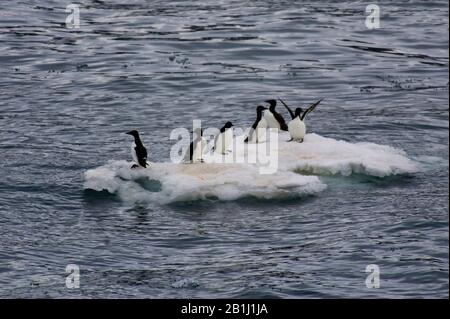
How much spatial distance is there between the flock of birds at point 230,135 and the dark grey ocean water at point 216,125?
94 cm

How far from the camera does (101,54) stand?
3400cm

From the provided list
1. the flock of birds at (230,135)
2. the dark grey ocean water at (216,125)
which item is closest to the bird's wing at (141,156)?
the flock of birds at (230,135)

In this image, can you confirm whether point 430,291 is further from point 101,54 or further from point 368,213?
point 101,54

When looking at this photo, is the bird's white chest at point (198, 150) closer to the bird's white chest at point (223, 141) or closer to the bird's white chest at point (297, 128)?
the bird's white chest at point (223, 141)

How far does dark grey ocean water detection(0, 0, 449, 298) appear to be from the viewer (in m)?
17.9

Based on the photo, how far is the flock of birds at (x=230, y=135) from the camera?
2155 centimetres

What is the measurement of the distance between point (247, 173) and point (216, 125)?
5.29 metres

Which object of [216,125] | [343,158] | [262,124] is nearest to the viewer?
[343,158]

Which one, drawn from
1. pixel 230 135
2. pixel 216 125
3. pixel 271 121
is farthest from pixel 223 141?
pixel 216 125

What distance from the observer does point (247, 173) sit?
69.2 feet

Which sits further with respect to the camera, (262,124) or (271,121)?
(271,121)

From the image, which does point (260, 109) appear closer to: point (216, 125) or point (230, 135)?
point (216, 125)

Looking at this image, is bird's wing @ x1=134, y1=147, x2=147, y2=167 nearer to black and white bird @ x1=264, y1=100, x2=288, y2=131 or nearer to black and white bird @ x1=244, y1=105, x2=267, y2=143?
black and white bird @ x1=244, y1=105, x2=267, y2=143
